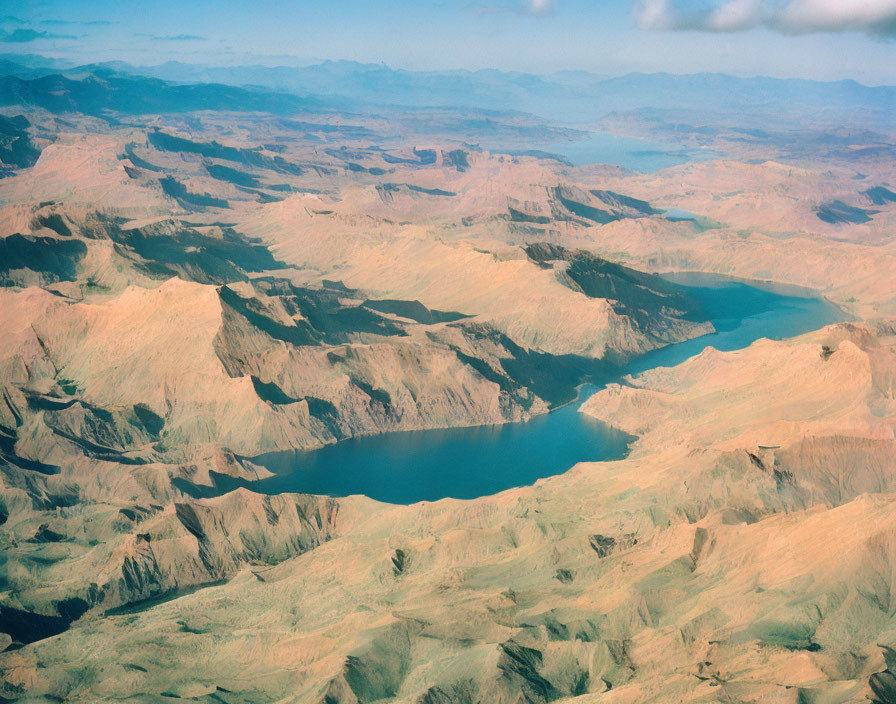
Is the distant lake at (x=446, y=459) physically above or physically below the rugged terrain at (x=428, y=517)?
below

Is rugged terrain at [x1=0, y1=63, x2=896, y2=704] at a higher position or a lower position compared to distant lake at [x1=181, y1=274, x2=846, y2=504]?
higher

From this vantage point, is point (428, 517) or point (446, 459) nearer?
point (428, 517)

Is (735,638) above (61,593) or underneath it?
above

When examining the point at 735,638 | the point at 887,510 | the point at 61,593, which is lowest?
the point at 61,593

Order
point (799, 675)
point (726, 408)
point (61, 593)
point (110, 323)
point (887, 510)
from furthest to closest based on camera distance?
point (110, 323) → point (726, 408) → point (61, 593) → point (887, 510) → point (799, 675)

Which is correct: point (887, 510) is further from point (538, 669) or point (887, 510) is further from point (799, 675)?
point (538, 669)

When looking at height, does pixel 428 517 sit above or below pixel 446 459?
above

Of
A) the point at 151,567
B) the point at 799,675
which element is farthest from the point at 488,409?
the point at 799,675

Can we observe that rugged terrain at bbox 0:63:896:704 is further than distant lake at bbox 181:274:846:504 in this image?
No

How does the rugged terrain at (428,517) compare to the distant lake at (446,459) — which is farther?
the distant lake at (446,459)

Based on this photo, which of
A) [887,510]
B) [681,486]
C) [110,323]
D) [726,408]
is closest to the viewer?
[887,510]

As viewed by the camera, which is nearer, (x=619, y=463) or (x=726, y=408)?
(x=619, y=463)
